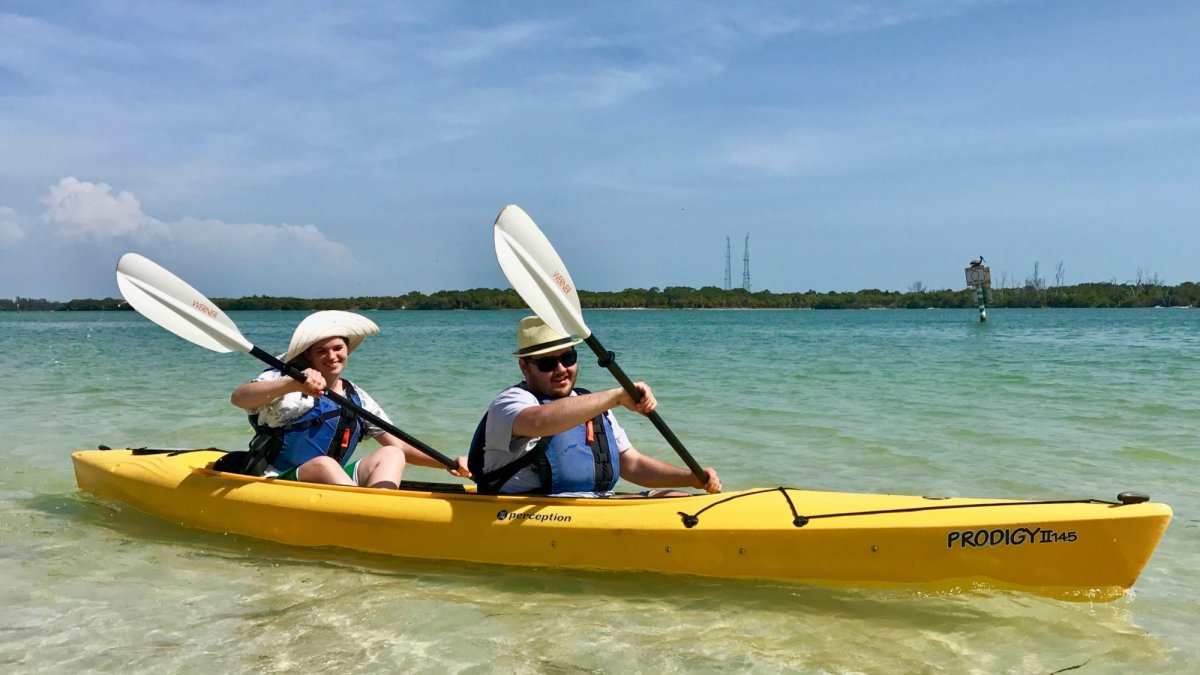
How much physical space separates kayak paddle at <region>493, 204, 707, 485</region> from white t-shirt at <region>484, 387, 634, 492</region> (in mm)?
259

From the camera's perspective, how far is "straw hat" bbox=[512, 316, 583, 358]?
3.75 metres

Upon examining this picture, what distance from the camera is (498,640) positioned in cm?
335

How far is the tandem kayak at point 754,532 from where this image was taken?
3.49 metres

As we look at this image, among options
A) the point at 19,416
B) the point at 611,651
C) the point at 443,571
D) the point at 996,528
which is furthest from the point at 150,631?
the point at 19,416

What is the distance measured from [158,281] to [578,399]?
321cm

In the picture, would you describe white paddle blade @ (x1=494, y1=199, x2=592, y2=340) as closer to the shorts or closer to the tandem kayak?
the tandem kayak

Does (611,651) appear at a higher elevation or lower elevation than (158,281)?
lower

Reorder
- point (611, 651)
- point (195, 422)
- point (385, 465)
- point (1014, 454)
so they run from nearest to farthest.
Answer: point (611, 651) < point (385, 465) < point (1014, 454) < point (195, 422)

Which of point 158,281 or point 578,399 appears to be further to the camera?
point 158,281

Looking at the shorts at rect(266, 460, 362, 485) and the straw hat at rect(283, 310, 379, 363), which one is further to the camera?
the shorts at rect(266, 460, 362, 485)

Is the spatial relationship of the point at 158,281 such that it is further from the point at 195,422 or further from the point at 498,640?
the point at 195,422


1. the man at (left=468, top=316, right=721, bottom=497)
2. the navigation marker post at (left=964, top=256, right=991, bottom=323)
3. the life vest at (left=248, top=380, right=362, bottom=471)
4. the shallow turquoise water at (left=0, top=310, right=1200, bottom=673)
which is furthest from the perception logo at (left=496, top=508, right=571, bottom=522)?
the navigation marker post at (left=964, top=256, right=991, bottom=323)

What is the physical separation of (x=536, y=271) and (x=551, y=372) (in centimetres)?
58

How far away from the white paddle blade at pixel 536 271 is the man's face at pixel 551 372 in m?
0.12
